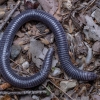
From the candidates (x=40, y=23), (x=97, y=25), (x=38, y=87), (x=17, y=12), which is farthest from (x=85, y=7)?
(x=38, y=87)

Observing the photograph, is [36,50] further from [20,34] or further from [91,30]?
[91,30]

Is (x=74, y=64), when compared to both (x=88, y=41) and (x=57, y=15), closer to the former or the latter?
(x=88, y=41)

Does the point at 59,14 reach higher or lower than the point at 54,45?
higher

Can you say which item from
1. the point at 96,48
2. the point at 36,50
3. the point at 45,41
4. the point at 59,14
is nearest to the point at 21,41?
the point at 36,50

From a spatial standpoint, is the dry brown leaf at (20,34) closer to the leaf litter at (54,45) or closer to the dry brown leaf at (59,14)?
the leaf litter at (54,45)

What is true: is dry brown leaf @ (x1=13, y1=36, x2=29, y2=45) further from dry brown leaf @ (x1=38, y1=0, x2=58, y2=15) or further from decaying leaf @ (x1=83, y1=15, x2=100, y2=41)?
decaying leaf @ (x1=83, y1=15, x2=100, y2=41)

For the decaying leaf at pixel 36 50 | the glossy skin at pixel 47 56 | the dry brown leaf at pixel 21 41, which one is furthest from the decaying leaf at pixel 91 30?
the dry brown leaf at pixel 21 41
